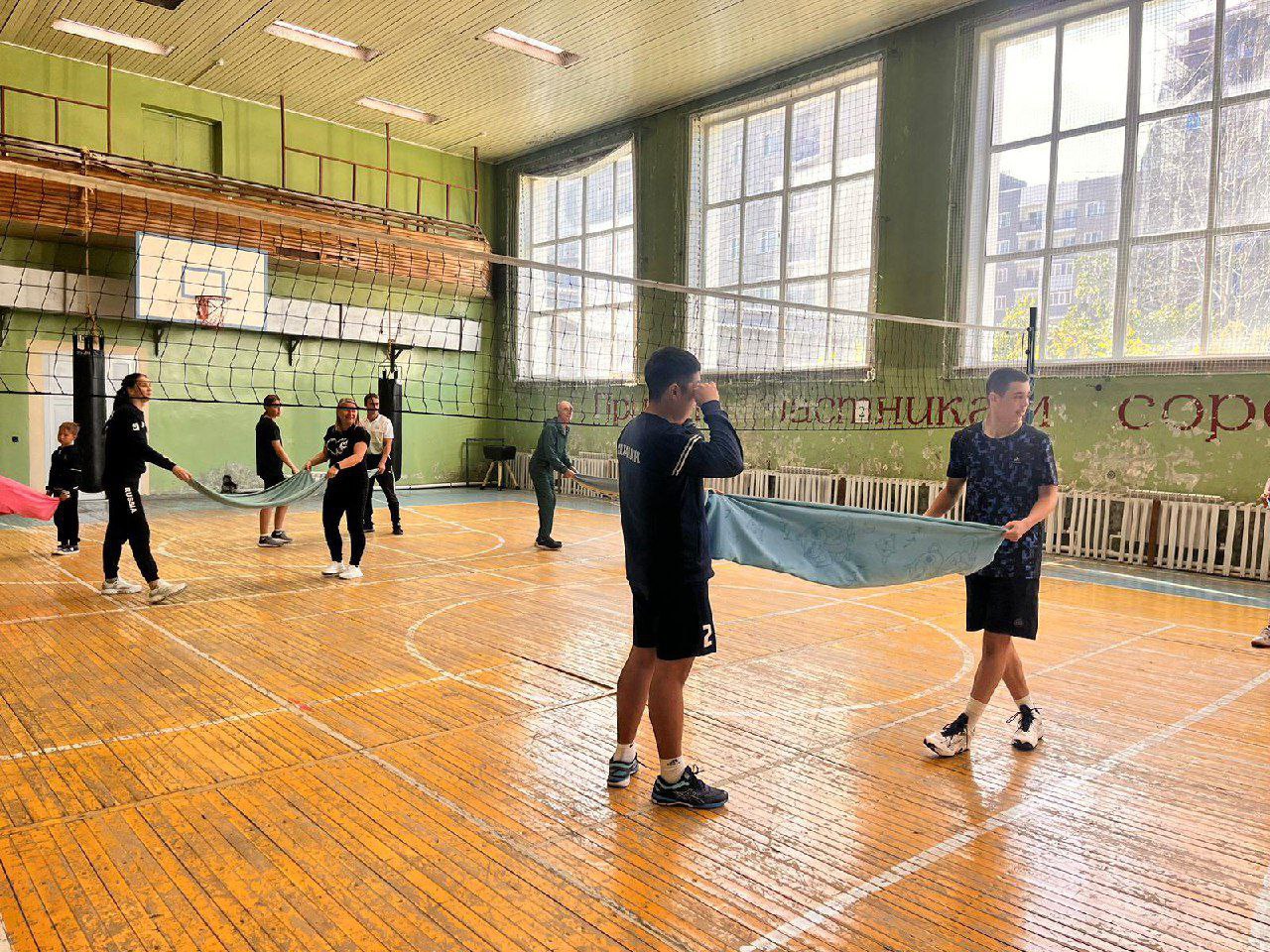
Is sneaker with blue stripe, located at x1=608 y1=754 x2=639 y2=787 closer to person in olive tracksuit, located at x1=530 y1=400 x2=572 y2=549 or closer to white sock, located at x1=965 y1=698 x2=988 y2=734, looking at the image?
white sock, located at x1=965 y1=698 x2=988 y2=734

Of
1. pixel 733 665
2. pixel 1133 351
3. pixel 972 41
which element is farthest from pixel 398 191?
pixel 733 665

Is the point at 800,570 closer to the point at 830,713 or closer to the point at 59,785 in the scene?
the point at 830,713

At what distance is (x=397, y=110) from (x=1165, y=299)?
12003 mm

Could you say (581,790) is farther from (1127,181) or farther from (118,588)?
(1127,181)

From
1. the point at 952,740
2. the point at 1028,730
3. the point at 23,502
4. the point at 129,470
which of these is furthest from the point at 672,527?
the point at 23,502

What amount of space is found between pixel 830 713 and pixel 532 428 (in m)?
13.0

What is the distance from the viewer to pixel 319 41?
1226 centimetres

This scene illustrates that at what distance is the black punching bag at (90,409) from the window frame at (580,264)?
6591 mm

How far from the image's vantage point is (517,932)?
242 centimetres

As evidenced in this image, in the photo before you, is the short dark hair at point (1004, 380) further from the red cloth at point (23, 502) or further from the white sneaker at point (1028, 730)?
the red cloth at point (23, 502)

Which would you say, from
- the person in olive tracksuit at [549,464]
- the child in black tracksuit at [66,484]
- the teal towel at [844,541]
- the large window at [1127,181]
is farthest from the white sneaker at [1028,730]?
the child in black tracksuit at [66,484]

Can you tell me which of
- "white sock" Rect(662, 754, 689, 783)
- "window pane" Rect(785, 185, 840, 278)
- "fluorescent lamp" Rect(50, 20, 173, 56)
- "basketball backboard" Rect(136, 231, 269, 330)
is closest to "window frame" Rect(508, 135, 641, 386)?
"window pane" Rect(785, 185, 840, 278)

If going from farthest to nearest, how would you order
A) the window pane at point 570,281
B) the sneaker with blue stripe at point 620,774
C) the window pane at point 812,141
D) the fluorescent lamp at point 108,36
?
the window pane at point 570,281 < the window pane at point 812,141 < the fluorescent lamp at point 108,36 < the sneaker with blue stripe at point 620,774

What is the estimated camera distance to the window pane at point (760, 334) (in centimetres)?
1296
